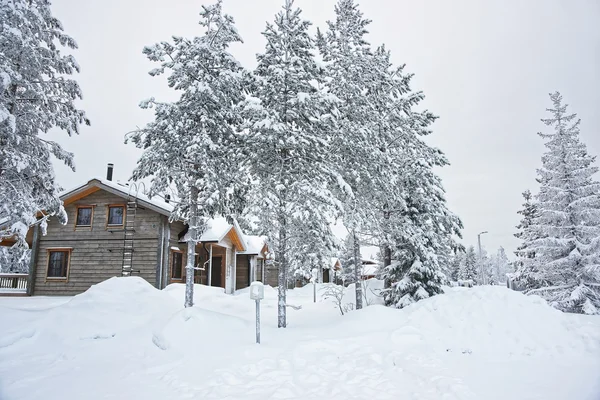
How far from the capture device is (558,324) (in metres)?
7.97

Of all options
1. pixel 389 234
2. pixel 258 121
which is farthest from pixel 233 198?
pixel 389 234

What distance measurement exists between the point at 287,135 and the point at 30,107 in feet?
31.6

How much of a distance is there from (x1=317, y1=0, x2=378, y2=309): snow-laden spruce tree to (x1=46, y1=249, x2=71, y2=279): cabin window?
654 inches

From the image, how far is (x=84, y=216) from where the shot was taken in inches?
803

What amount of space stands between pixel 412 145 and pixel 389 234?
13.7ft

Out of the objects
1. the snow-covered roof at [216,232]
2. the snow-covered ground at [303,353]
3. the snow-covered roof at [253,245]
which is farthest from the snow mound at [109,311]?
the snow-covered roof at [253,245]

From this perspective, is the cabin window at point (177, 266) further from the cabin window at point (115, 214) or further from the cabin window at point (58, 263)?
the cabin window at point (58, 263)

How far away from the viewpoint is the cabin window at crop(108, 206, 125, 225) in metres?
19.9

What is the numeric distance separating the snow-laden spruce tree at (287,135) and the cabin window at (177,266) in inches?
456

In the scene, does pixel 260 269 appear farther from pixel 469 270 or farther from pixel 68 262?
pixel 469 270

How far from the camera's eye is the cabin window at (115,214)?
19.9 m

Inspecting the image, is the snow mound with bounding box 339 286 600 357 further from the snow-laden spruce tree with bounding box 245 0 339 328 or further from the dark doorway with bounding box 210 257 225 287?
the dark doorway with bounding box 210 257 225 287

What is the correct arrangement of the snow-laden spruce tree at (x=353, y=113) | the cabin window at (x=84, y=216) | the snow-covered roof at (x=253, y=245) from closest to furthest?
the snow-laden spruce tree at (x=353, y=113) → the cabin window at (x=84, y=216) → the snow-covered roof at (x=253, y=245)

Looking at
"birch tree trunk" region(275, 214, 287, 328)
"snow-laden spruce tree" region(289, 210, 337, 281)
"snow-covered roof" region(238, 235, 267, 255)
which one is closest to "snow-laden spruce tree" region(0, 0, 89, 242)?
"birch tree trunk" region(275, 214, 287, 328)
